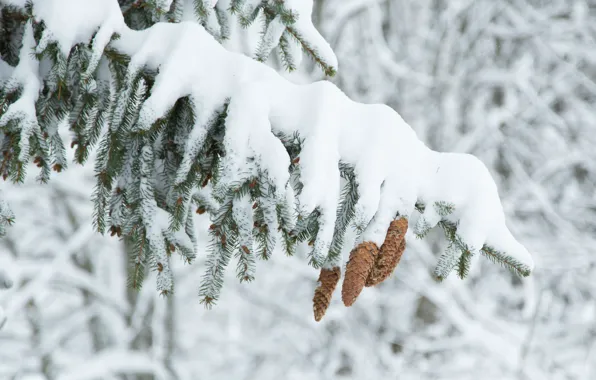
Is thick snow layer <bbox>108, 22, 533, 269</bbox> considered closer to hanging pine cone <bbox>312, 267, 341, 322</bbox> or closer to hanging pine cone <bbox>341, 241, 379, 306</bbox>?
hanging pine cone <bbox>341, 241, 379, 306</bbox>

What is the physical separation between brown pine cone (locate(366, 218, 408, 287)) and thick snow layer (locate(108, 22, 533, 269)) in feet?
0.09

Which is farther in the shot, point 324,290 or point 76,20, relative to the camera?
point 76,20

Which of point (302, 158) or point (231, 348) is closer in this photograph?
point (302, 158)

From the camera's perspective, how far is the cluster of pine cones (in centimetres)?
104

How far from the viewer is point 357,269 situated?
104cm

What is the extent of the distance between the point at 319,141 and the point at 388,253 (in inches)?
11.4

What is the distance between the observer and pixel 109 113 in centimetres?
131

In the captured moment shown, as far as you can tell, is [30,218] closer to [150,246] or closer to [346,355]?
[346,355]

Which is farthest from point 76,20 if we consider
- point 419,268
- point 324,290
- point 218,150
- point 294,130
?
point 419,268

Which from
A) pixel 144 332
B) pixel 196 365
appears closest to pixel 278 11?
pixel 144 332

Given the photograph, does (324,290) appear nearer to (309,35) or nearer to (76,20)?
(309,35)

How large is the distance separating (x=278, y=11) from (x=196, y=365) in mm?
6384

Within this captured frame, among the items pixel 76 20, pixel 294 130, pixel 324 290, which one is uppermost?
pixel 76 20

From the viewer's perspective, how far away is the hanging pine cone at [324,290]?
1.14 metres
